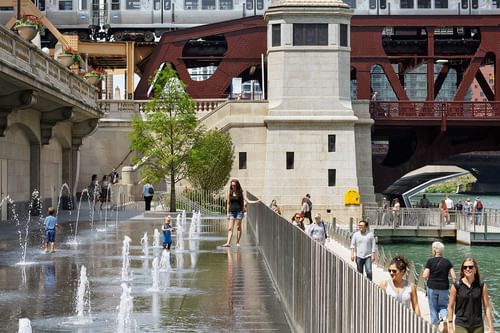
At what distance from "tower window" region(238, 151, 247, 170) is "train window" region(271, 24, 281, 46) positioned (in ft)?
23.7

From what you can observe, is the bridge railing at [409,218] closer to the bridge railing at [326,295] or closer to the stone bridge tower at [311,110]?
the stone bridge tower at [311,110]

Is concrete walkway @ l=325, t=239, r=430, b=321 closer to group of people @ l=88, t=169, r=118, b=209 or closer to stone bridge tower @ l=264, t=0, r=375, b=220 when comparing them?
group of people @ l=88, t=169, r=118, b=209

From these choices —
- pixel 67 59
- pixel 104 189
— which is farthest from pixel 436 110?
pixel 67 59

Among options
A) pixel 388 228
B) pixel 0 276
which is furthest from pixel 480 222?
pixel 0 276

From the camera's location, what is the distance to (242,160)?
6800 centimetres

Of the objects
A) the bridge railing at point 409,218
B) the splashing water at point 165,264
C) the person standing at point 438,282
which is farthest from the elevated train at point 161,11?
the person standing at point 438,282

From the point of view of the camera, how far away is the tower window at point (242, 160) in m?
67.8

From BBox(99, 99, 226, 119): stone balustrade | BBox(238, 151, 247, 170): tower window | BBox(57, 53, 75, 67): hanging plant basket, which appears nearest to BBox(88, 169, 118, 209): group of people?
BBox(99, 99, 226, 119): stone balustrade

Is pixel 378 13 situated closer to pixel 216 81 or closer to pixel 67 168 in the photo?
pixel 216 81

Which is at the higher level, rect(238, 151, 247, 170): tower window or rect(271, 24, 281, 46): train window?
rect(271, 24, 281, 46): train window

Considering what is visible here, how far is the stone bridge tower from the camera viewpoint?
216 feet

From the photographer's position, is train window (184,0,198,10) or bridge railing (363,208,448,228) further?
train window (184,0,198,10)

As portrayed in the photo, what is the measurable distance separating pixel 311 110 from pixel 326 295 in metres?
54.1

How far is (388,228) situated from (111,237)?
32.2 m
